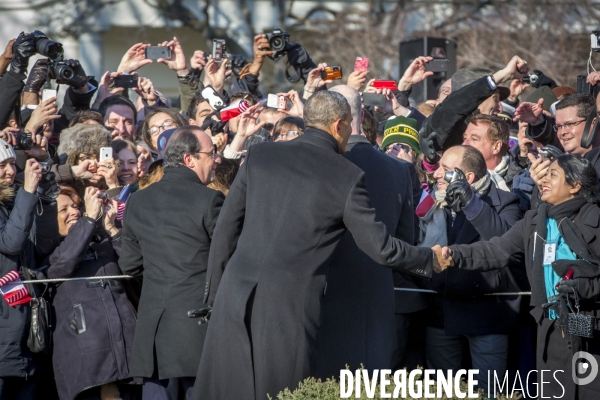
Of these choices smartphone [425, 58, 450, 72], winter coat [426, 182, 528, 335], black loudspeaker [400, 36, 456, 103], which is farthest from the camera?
black loudspeaker [400, 36, 456, 103]

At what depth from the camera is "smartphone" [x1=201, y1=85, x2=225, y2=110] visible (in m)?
7.59

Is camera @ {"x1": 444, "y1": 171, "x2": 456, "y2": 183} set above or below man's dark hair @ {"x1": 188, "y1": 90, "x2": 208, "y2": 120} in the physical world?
below

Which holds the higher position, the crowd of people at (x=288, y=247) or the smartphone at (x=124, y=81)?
the smartphone at (x=124, y=81)

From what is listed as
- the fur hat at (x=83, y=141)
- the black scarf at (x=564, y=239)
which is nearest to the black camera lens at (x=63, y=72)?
the fur hat at (x=83, y=141)

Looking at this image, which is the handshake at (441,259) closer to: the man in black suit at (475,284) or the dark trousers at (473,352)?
the man in black suit at (475,284)

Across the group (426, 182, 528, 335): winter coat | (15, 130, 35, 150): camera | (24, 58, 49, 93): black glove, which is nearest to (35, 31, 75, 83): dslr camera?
(24, 58, 49, 93): black glove

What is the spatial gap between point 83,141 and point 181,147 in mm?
1215

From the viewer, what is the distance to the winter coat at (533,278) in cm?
524

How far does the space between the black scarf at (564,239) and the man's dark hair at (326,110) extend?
131 cm

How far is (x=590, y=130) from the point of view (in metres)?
6.26

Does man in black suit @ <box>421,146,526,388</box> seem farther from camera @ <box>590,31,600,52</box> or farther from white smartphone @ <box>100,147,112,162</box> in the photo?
white smartphone @ <box>100,147,112,162</box>

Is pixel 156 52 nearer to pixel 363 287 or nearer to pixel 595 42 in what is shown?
pixel 595 42

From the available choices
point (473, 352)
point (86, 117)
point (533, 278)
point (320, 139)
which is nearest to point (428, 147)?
point (473, 352)

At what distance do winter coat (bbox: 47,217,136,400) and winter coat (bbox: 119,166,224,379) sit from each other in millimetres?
320
